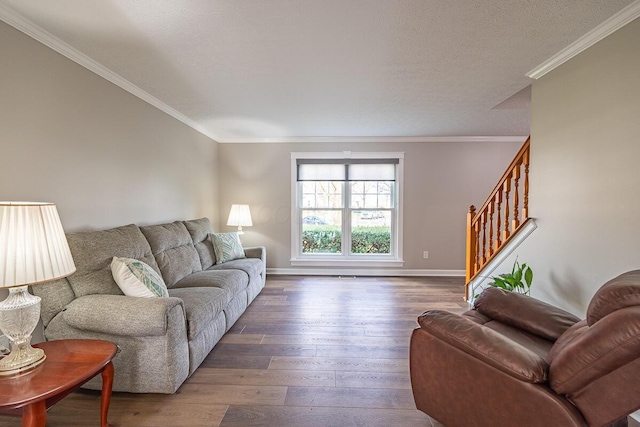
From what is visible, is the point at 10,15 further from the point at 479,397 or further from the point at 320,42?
the point at 479,397

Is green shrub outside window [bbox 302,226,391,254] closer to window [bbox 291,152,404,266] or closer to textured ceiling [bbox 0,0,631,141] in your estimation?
window [bbox 291,152,404,266]

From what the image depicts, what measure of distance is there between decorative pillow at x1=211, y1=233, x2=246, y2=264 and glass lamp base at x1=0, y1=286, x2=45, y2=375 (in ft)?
7.76

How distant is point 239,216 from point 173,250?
1.58 meters

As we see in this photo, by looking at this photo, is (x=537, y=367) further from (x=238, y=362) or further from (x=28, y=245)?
(x=28, y=245)

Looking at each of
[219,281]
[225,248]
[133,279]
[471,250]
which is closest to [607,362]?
[133,279]

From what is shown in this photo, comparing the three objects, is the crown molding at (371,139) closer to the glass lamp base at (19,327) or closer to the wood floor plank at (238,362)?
the wood floor plank at (238,362)

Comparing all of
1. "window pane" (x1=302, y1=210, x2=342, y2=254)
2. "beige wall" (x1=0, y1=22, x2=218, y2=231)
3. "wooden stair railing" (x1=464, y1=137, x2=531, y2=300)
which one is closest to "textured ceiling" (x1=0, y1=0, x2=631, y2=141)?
"beige wall" (x1=0, y1=22, x2=218, y2=231)

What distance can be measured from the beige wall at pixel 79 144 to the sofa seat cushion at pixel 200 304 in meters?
0.98

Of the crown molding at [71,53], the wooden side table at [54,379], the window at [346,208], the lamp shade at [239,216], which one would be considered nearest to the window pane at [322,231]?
the window at [346,208]

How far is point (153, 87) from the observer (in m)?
2.84

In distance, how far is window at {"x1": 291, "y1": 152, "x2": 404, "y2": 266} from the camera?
4.99m

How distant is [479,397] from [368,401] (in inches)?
30.7

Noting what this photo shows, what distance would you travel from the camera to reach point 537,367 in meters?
1.20

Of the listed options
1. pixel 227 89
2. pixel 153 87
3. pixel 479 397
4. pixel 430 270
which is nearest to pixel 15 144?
pixel 153 87
